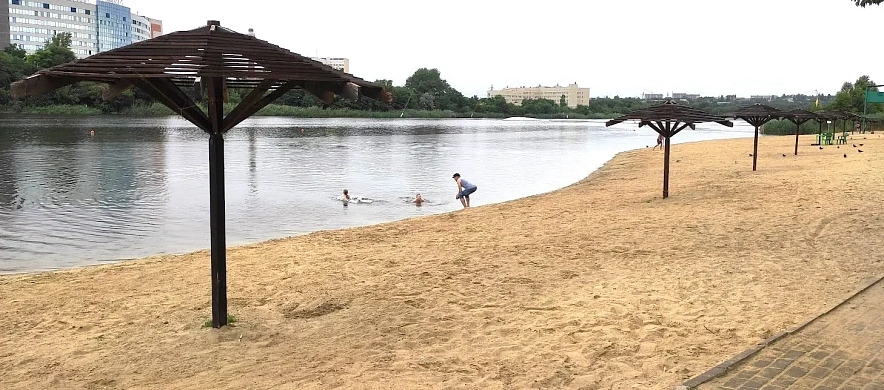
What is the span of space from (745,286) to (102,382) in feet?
19.6

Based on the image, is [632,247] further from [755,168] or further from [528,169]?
[528,169]

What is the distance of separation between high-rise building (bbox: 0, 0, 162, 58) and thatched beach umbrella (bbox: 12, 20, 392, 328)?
145 meters

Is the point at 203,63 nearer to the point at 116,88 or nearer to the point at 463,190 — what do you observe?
the point at 116,88

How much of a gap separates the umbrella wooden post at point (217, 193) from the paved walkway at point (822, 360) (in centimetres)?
387

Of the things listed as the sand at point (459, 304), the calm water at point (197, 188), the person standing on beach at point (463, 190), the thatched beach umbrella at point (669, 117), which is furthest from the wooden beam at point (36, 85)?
the person standing on beach at point (463, 190)

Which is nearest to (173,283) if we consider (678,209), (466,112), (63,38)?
(678,209)

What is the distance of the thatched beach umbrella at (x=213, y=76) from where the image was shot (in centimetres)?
500

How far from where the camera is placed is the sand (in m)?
5.03

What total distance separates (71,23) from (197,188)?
15190 cm

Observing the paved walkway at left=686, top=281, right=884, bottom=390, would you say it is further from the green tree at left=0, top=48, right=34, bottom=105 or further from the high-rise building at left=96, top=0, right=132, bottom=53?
the high-rise building at left=96, top=0, right=132, bottom=53

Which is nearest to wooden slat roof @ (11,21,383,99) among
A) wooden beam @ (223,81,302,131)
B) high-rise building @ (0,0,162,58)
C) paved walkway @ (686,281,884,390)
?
wooden beam @ (223,81,302,131)

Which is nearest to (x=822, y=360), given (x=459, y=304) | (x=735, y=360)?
(x=735, y=360)

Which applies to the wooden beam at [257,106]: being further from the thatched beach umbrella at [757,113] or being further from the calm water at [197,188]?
the thatched beach umbrella at [757,113]

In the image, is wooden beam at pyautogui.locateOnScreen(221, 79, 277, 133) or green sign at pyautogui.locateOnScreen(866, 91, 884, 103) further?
green sign at pyautogui.locateOnScreen(866, 91, 884, 103)
